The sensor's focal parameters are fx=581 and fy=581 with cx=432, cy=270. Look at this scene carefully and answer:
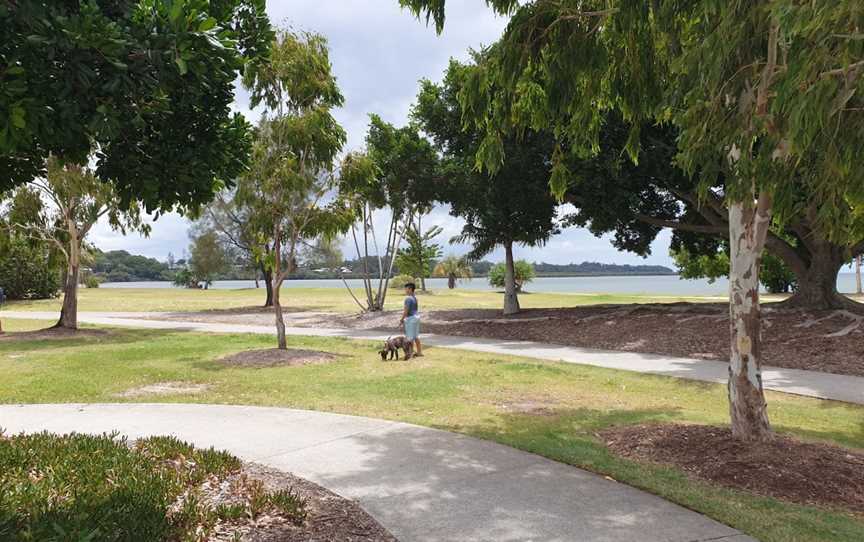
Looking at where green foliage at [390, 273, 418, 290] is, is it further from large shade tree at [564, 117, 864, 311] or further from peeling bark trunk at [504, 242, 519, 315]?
large shade tree at [564, 117, 864, 311]

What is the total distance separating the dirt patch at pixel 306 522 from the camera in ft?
12.9

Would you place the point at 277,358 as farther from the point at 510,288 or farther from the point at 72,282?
the point at 510,288

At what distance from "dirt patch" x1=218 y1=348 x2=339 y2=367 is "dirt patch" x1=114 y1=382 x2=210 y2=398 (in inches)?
86.8

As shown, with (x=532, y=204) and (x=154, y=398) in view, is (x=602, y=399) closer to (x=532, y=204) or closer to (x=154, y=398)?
(x=154, y=398)

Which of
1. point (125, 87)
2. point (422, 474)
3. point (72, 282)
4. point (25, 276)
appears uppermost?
point (125, 87)

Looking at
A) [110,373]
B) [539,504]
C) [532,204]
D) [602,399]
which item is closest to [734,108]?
[539,504]

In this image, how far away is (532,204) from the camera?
20.0 metres

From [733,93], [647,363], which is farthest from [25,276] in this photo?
[733,93]

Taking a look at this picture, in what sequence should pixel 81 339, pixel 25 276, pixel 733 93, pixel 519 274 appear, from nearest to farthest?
1. pixel 733 93
2. pixel 81 339
3. pixel 25 276
4. pixel 519 274

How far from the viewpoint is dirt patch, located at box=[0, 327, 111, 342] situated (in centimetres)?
1794

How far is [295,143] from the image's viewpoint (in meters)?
13.1

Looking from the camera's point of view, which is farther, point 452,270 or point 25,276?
point 452,270

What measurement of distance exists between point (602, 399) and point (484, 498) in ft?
16.0

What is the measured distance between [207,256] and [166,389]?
36647mm
